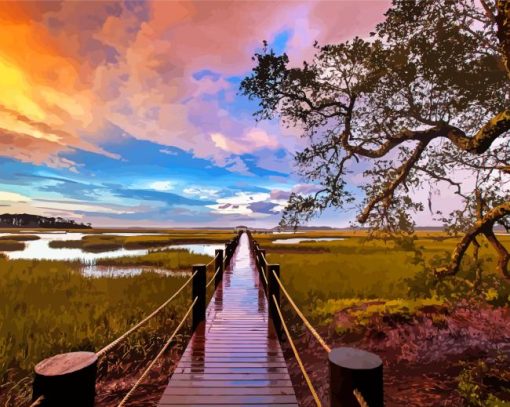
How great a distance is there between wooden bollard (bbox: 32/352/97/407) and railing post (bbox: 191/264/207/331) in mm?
5442

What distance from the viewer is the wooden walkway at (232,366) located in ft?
14.1

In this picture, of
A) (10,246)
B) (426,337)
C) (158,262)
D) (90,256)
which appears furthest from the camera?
(10,246)

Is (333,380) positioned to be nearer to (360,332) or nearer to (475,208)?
(360,332)

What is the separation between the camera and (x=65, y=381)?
171 centimetres

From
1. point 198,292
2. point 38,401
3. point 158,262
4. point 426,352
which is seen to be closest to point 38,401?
point 38,401

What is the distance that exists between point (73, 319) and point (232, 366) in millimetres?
6809

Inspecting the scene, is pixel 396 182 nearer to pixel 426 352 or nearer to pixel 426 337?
pixel 426 337

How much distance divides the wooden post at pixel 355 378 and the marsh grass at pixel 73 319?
666 centimetres

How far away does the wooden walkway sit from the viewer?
430 centimetres

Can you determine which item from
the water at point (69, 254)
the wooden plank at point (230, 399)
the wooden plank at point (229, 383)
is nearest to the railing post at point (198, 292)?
the wooden plank at point (229, 383)

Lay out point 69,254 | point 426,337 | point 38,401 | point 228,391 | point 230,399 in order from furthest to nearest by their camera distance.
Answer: point 69,254 < point 426,337 < point 228,391 < point 230,399 < point 38,401

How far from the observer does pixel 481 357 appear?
807 cm

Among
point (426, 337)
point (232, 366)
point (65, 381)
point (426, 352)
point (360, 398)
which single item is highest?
point (65, 381)

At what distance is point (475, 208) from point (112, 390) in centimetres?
1085
